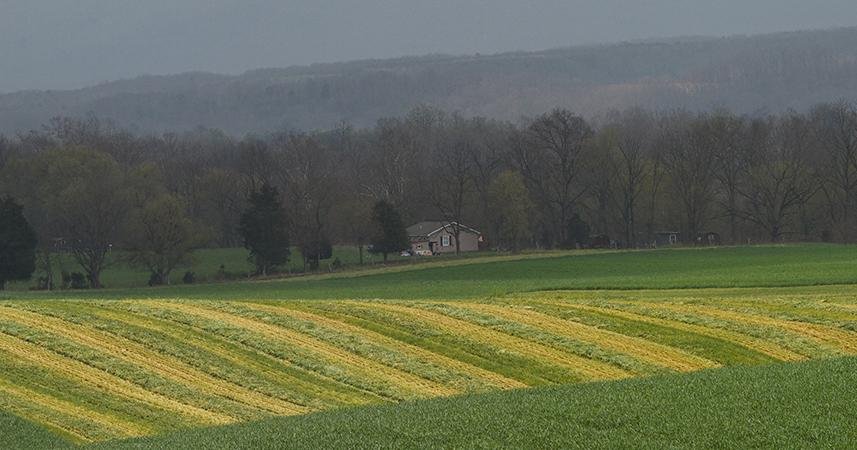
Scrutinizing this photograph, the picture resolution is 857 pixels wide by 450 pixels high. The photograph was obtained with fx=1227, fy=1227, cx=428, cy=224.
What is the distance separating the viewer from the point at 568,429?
1805cm

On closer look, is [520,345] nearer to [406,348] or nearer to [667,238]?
[406,348]

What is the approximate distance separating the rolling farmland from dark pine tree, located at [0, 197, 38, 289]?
4449cm

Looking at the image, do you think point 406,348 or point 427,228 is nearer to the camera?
point 406,348

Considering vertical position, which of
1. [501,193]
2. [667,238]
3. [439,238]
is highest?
[501,193]

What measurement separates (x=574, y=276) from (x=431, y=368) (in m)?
37.0

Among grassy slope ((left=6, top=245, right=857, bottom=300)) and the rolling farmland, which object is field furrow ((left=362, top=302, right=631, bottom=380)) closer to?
the rolling farmland

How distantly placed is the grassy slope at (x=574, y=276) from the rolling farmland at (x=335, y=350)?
10676mm

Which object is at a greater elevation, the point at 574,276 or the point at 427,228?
the point at 427,228

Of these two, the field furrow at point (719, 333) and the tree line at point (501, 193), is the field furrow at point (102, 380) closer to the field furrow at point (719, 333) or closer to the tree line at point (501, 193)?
the field furrow at point (719, 333)

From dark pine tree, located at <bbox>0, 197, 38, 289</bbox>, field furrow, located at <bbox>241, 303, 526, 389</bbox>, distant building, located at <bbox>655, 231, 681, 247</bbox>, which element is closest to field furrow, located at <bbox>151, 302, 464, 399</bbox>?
field furrow, located at <bbox>241, 303, 526, 389</bbox>

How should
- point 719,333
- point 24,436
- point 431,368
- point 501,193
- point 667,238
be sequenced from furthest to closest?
point 667,238 → point 501,193 → point 719,333 → point 431,368 → point 24,436

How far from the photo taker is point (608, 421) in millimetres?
18469

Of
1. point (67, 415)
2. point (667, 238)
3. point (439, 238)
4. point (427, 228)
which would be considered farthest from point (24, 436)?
point (667, 238)

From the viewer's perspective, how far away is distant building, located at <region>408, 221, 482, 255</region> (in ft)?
382
